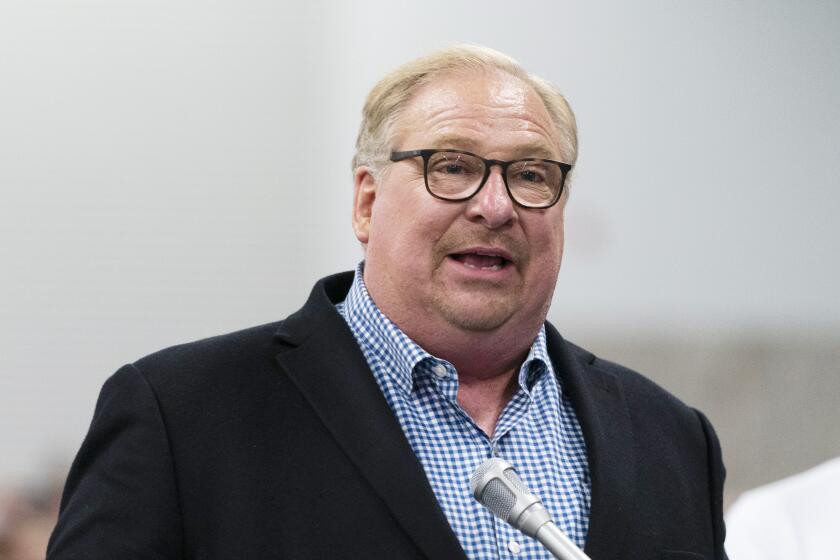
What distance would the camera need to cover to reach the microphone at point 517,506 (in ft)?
4.50

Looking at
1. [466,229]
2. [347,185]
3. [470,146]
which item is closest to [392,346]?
[466,229]

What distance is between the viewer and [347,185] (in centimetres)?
435

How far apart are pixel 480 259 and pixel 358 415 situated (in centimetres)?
33

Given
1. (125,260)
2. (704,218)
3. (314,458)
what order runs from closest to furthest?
1. (314,458)
2. (125,260)
3. (704,218)

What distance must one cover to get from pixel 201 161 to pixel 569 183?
226 cm

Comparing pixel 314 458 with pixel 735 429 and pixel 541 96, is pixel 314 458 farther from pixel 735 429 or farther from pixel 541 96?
pixel 735 429

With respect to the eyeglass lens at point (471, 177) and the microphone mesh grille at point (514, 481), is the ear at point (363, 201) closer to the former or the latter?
the eyeglass lens at point (471, 177)

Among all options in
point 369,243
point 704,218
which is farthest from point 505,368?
point 704,218

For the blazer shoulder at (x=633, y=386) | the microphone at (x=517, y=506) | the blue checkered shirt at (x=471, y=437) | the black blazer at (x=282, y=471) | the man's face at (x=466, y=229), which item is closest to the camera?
the microphone at (x=517, y=506)

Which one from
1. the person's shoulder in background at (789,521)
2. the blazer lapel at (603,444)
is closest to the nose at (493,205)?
the blazer lapel at (603,444)

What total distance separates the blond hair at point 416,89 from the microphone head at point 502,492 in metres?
0.72

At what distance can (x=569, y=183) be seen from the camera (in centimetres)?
210

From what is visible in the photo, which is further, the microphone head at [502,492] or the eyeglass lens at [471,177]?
the eyeglass lens at [471,177]

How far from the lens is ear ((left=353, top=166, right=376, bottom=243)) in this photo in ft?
6.79
